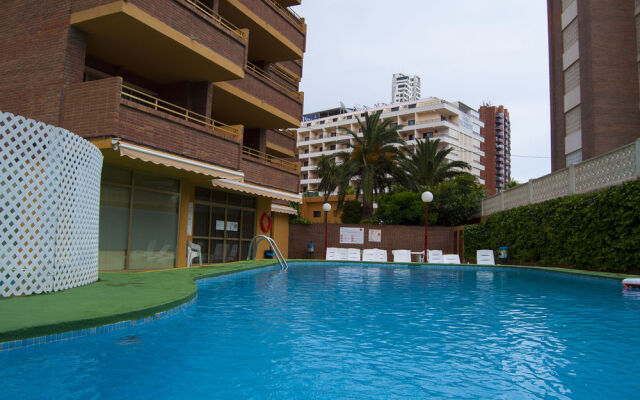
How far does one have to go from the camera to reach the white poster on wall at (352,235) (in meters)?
28.5

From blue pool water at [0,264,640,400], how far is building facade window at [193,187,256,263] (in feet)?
32.6

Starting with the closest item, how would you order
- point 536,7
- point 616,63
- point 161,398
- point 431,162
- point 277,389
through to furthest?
point 161,398
point 277,389
point 616,63
point 536,7
point 431,162

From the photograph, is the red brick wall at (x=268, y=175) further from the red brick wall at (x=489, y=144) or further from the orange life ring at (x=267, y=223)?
the red brick wall at (x=489, y=144)

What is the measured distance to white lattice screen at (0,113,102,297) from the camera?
662 cm

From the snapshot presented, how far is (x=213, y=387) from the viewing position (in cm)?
389

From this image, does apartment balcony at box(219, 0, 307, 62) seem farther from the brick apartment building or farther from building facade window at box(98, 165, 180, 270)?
building facade window at box(98, 165, 180, 270)

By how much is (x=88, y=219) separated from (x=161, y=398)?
19.8 feet

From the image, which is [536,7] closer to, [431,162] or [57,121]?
[431,162]

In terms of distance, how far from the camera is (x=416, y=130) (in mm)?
82750

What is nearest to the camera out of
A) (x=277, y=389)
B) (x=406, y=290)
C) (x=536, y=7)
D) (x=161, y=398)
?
(x=161, y=398)

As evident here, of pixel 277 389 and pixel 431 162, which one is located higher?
pixel 431 162

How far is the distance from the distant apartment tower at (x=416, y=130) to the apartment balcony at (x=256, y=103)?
52.0 metres

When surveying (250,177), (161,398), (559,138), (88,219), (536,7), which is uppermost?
(536,7)

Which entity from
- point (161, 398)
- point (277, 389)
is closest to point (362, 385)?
point (277, 389)
